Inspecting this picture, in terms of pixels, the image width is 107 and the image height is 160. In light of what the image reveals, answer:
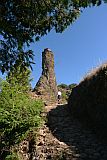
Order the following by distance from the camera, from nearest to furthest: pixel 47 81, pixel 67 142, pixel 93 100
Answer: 1. pixel 67 142
2. pixel 93 100
3. pixel 47 81

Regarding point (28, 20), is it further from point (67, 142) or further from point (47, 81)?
point (47, 81)

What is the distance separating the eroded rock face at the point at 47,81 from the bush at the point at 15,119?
1769cm

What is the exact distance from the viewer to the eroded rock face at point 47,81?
1452 inches

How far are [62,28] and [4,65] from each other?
2394mm

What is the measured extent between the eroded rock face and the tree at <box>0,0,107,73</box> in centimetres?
2143

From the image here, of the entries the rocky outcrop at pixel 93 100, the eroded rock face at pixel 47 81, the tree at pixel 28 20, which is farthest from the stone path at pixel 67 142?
the eroded rock face at pixel 47 81

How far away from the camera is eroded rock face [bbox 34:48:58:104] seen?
36.9 m

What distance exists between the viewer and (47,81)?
38344 mm

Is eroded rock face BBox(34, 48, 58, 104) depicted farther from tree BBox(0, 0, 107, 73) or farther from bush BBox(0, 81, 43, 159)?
tree BBox(0, 0, 107, 73)

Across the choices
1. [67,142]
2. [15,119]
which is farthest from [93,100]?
[15,119]

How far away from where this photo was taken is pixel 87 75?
2205 cm

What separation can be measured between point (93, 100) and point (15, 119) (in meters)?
4.57

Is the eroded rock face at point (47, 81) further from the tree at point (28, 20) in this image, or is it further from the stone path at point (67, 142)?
the tree at point (28, 20)

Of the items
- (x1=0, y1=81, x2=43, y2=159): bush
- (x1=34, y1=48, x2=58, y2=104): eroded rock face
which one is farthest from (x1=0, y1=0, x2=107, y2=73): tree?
(x1=34, y1=48, x2=58, y2=104): eroded rock face
